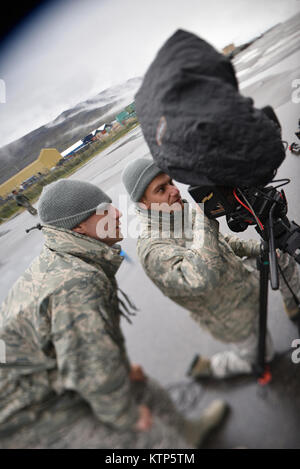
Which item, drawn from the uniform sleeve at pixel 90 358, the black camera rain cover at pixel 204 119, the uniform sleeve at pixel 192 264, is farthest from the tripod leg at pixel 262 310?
the uniform sleeve at pixel 90 358

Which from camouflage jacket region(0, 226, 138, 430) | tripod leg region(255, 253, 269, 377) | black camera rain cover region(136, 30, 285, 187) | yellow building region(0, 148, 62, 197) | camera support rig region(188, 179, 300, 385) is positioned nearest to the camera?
black camera rain cover region(136, 30, 285, 187)

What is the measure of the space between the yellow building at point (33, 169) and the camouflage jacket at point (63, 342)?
1.76 ft

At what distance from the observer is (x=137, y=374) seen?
586 millimetres

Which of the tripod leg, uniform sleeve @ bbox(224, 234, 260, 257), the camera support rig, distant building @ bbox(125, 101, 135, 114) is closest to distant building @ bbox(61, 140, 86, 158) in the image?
distant building @ bbox(125, 101, 135, 114)

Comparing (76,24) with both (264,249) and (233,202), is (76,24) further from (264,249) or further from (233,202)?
(264,249)

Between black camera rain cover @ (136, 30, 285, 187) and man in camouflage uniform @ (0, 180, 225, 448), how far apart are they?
375 millimetres

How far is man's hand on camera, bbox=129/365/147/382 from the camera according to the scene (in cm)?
56

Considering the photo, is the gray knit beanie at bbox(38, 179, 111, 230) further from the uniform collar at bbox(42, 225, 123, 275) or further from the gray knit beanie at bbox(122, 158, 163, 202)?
the gray knit beanie at bbox(122, 158, 163, 202)

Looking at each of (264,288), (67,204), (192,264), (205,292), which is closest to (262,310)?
(264,288)

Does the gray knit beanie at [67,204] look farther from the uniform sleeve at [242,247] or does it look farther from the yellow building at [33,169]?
the uniform sleeve at [242,247]

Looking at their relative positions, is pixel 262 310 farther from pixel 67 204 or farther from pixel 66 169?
pixel 66 169

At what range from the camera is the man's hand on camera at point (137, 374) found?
0.56 m

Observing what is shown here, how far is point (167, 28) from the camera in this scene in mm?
735
